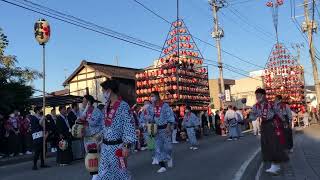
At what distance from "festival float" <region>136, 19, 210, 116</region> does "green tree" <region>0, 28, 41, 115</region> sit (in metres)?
6.65

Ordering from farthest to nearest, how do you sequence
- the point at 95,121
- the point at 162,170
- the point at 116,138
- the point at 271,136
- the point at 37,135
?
the point at 37,135 → the point at 162,170 → the point at 271,136 → the point at 95,121 → the point at 116,138

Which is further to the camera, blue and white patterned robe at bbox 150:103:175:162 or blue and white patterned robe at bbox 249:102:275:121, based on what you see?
blue and white patterned robe at bbox 150:103:175:162

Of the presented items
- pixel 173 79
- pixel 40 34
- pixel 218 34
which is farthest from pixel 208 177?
pixel 218 34

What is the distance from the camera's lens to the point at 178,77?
93.0 feet

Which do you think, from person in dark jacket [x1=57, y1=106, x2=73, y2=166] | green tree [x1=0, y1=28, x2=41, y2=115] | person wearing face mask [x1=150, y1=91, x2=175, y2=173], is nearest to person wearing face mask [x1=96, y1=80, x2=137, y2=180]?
person wearing face mask [x1=150, y1=91, x2=175, y2=173]

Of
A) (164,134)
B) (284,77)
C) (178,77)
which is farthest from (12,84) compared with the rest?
(284,77)

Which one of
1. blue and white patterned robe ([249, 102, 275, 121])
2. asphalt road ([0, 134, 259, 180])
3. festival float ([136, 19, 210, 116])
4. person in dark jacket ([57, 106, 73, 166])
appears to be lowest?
asphalt road ([0, 134, 259, 180])

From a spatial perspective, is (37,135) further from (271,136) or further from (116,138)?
(116,138)

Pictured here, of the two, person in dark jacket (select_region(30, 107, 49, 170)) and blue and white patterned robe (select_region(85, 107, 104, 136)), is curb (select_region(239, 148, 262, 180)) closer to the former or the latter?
blue and white patterned robe (select_region(85, 107, 104, 136))

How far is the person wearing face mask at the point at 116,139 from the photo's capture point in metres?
6.15

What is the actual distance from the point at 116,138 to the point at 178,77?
73.0 ft

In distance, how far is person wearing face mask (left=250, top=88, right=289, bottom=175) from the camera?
10375mm

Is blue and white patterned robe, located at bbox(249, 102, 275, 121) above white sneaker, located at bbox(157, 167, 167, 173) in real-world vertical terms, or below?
above

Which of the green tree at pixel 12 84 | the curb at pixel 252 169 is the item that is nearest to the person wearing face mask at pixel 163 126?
the curb at pixel 252 169
